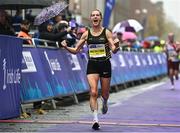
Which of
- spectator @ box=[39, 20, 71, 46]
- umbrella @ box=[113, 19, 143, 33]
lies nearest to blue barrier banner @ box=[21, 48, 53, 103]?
spectator @ box=[39, 20, 71, 46]

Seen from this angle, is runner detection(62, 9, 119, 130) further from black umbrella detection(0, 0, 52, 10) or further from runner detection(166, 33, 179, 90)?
runner detection(166, 33, 179, 90)

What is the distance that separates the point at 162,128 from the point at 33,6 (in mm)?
5026

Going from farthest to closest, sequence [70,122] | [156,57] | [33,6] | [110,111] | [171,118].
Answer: [156,57], [33,6], [110,111], [171,118], [70,122]

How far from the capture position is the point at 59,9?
12430 mm

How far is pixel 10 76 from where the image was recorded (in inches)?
404

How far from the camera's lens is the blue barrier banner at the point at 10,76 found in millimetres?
9891

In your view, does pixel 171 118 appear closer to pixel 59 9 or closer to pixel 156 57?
pixel 59 9

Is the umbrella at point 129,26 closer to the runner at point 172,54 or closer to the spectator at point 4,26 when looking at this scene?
the runner at point 172,54

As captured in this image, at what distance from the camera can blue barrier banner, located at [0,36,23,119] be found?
9891 millimetres

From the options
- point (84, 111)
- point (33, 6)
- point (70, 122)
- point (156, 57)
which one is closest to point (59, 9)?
point (33, 6)

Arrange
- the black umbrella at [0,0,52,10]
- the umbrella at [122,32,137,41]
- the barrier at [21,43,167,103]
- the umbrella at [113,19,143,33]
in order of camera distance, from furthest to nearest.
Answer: the umbrella at [122,32,137,41]
the umbrella at [113,19,143,33]
the black umbrella at [0,0,52,10]
the barrier at [21,43,167,103]

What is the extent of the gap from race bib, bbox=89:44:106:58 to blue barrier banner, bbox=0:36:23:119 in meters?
1.44

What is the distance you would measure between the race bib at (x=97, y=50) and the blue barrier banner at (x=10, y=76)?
1440 millimetres

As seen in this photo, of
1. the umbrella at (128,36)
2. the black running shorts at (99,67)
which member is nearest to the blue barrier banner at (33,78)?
the black running shorts at (99,67)
